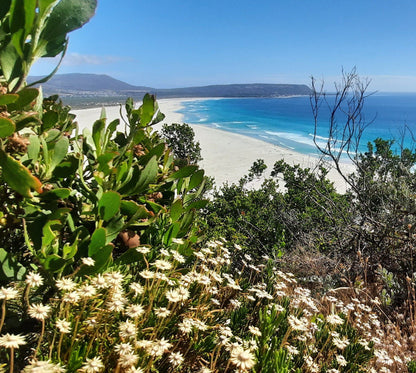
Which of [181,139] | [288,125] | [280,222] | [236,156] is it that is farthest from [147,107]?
[288,125]

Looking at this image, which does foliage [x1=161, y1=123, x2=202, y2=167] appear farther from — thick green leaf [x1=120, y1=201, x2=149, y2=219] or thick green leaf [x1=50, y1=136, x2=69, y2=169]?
thick green leaf [x1=50, y1=136, x2=69, y2=169]

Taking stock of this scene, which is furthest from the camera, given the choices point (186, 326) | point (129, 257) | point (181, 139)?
point (181, 139)

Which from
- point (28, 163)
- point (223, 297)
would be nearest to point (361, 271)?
point (223, 297)

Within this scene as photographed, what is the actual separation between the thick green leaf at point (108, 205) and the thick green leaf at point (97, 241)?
13 cm

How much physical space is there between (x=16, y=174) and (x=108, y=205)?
1.49ft

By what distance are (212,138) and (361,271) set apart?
107 ft

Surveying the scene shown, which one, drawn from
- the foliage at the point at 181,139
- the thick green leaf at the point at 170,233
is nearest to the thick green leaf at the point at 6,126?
the thick green leaf at the point at 170,233

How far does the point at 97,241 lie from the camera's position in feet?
4.58

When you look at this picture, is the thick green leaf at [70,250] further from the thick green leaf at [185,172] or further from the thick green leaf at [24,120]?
the thick green leaf at [185,172]

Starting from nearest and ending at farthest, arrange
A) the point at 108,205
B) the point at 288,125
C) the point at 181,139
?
1. the point at 108,205
2. the point at 181,139
3. the point at 288,125

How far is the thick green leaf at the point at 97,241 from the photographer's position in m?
1.38

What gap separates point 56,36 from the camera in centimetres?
152

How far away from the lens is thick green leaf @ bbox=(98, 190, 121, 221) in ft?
4.79

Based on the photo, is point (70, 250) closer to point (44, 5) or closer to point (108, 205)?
point (108, 205)
